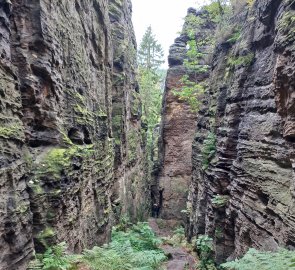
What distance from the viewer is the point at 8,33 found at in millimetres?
6445

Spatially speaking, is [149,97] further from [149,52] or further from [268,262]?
[268,262]

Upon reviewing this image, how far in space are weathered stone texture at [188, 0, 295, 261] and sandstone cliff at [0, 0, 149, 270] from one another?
16.6ft

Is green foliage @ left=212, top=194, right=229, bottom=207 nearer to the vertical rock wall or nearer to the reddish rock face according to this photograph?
the vertical rock wall

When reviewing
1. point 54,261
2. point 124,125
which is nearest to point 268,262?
point 54,261

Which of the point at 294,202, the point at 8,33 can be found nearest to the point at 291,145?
the point at 294,202

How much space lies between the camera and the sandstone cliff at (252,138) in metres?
6.50

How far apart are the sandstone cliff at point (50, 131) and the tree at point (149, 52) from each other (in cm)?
3190

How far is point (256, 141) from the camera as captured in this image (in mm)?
8375

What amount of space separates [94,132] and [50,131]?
388 centimetres

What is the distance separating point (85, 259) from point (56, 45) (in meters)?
6.00

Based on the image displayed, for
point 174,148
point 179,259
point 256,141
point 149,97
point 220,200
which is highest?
point 149,97

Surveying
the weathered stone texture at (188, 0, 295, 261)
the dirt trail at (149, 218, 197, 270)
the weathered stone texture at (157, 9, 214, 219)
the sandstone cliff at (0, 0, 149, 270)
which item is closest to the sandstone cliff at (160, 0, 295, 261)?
the weathered stone texture at (188, 0, 295, 261)

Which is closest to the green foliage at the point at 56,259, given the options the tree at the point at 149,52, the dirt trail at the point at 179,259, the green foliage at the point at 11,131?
the green foliage at the point at 11,131

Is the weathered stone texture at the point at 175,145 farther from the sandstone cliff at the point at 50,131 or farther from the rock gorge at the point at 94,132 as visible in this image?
the sandstone cliff at the point at 50,131
